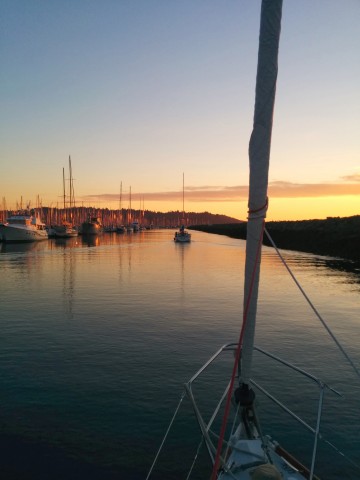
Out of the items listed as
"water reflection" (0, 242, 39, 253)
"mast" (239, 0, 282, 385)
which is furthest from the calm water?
"water reflection" (0, 242, 39, 253)

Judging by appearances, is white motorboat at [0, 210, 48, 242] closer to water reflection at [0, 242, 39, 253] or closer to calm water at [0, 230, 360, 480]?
water reflection at [0, 242, 39, 253]

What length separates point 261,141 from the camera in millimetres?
6121

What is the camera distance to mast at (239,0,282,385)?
5918mm

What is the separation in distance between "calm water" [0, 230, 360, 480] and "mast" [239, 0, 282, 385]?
4.76 meters

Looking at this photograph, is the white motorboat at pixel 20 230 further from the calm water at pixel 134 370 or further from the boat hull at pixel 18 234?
the calm water at pixel 134 370

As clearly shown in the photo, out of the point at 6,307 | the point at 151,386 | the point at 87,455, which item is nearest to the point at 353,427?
the point at 151,386

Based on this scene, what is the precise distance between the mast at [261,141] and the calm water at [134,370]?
476 cm

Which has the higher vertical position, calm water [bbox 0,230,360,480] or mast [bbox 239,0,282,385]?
mast [bbox 239,0,282,385]

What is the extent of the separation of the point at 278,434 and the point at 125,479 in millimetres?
3865

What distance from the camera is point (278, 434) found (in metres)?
9.74

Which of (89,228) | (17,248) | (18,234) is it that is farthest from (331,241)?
(89,228)

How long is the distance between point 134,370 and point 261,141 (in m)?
9.96

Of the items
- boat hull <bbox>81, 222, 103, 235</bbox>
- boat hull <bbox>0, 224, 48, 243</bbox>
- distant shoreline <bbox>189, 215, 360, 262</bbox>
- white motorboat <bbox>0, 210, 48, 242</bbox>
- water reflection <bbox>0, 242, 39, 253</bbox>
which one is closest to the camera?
distant shoreline <bbox>189, 215, 360, 262</bbox>

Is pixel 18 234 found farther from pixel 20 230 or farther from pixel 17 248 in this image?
pixel 17 248
